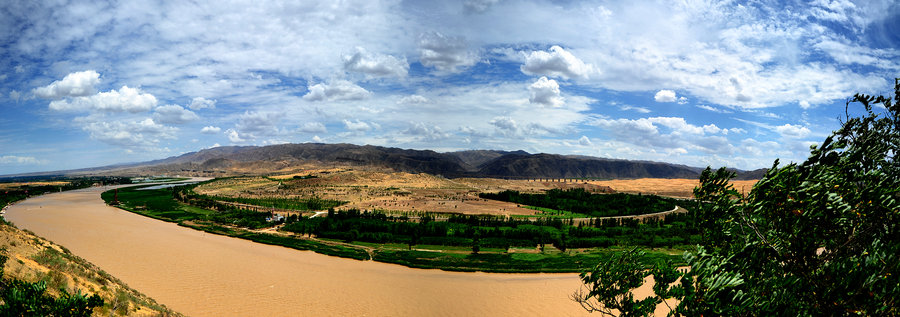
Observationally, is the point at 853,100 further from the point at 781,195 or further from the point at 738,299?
the point at 738,299

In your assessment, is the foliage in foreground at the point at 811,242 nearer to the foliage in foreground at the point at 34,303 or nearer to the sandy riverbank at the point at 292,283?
the foliage in foreground at the point at 34,303

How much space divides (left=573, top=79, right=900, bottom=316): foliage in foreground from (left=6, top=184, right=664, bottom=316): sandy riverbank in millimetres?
24277

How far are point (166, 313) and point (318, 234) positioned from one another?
131 ft

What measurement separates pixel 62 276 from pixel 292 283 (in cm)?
1880

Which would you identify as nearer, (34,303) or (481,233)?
(34,303)

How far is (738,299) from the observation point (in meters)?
10.2

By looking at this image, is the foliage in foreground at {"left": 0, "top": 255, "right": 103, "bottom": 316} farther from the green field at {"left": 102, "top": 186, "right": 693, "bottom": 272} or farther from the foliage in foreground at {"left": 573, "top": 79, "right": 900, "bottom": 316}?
the green field at {"left": 102, "top": 186, "right": 693, "bottom": 272}

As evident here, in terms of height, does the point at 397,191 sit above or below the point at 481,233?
above

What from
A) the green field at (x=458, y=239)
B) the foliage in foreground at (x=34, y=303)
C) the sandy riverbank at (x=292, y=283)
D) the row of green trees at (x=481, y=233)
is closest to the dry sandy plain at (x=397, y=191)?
the row of green trees at (x=481, y=233)

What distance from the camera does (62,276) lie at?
74.2ft

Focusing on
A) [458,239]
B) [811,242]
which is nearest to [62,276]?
[811,242]

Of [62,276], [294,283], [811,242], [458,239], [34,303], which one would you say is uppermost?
[811,242]

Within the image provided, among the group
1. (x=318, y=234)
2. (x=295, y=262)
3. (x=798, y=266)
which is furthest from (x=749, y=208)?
(x=318, y=234)

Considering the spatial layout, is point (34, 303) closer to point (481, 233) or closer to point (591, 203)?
Answer: point (481, 233)
